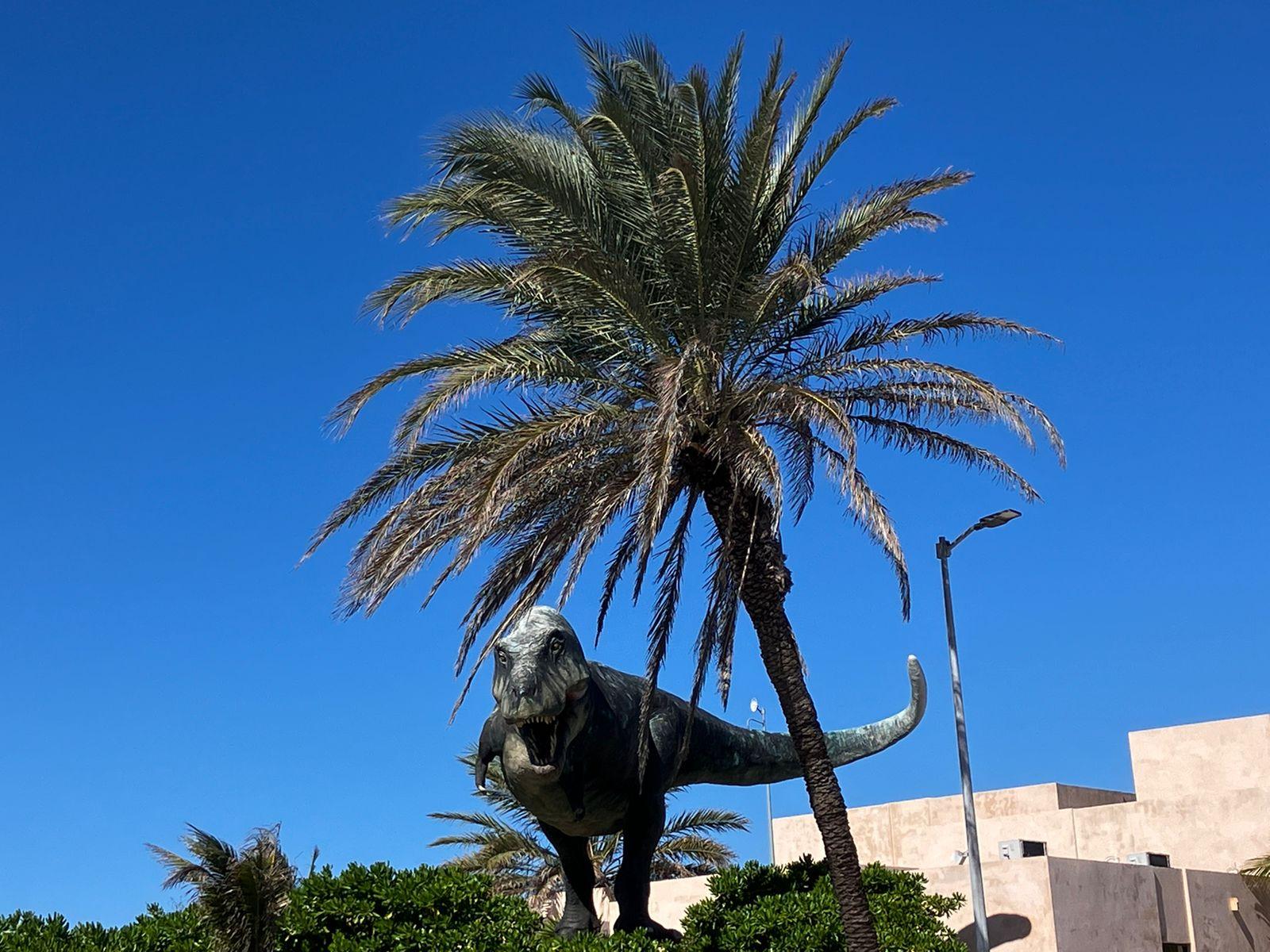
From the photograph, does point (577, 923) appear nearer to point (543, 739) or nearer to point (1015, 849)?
point (543, 739)

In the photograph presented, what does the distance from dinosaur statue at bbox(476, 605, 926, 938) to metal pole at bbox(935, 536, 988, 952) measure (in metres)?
2.79

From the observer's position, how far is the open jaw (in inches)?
550

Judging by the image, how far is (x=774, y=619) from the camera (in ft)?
50.2

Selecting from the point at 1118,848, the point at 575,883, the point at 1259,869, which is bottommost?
the point at 575,883

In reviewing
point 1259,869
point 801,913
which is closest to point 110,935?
point 801,913

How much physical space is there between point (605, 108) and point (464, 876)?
7.65 m

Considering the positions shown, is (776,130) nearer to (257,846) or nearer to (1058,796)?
(257,846)

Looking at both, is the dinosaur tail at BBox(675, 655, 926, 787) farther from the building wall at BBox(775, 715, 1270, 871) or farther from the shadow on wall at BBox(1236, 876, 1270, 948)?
the building wall at BBox(775, 715, 1270, 871)

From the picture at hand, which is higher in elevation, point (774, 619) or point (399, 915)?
point (774, 619)

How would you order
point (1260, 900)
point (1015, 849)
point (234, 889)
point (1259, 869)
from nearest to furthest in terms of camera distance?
point (234, 889)
point (1015, 849)
point (1259, 869)
point (1260, 900)

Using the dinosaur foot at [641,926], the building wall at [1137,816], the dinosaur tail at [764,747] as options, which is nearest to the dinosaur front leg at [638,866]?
the dinosaur foot at [641,926]

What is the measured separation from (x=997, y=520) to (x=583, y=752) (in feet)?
21.1

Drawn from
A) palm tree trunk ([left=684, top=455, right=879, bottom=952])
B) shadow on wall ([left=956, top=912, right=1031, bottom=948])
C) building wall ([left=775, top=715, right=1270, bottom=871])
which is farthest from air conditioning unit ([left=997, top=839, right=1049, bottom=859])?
palm tree trunk ([left=684, top=455, right=879, bottom=952])

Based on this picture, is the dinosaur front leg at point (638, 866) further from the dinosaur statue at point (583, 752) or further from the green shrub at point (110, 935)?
the green shrub at point (110, 935)
